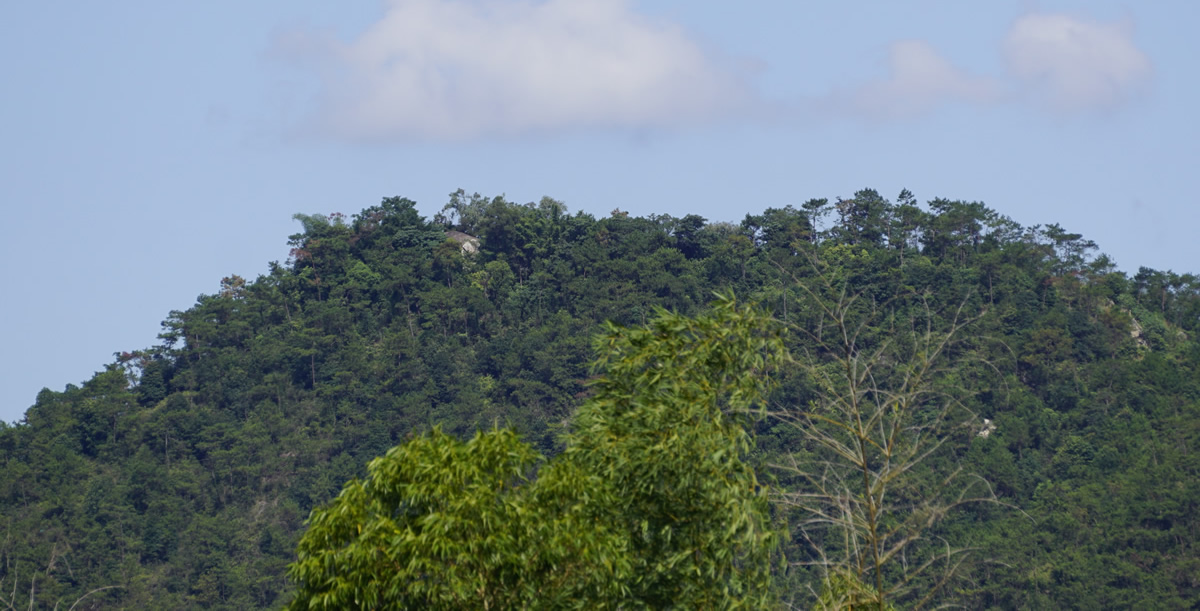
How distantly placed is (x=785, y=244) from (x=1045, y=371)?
1280cm

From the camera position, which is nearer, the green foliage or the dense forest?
the green foliage

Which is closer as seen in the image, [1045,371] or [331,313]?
[1045,371]

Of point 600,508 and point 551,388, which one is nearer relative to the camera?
point 600,508

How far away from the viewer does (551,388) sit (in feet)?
183

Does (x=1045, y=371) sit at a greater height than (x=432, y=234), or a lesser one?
lesser

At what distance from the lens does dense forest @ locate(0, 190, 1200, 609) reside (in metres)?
43.9

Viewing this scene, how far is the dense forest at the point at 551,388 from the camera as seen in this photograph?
43.9 metres

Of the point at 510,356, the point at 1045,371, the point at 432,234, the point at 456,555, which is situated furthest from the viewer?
the point at 432,234

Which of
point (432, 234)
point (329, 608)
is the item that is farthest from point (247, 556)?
point (329, 608)

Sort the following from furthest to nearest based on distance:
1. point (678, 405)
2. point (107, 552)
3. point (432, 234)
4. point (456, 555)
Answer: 1. point (432, 234)
2. point (107, 552)
3. point (678, 405)
4. point (456, 555)

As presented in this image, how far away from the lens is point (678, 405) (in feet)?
29.2

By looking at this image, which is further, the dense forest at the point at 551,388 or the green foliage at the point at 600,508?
the dense forest at the point at 551,388

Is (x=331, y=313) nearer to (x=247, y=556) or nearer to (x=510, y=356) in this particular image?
(x=510, y=356)

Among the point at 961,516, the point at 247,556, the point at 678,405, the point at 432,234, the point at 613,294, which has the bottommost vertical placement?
the point at 961,516
